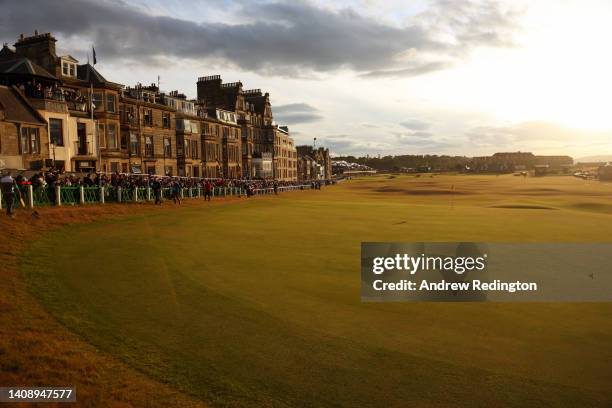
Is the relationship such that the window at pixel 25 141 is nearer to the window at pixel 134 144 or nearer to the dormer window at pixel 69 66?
the dormer window at pixel 69 66

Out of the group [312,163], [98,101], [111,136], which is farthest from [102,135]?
[312,163]

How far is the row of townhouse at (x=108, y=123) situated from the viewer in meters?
36.6

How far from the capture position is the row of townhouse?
120 feet

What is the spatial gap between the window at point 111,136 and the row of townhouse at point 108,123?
0.35 ft

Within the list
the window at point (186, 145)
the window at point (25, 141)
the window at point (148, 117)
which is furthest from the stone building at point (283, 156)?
the window at point (25, 141)

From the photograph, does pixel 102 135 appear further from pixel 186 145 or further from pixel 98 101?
pixel 186 145

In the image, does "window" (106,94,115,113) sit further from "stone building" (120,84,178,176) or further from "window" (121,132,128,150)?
"window" (121,132,128,150)

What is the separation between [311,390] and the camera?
808cm

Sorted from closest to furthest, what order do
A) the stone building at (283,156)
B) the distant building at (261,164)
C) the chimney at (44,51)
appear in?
the chimney at (44,51), the distant building at (261,164), the stone building at (283,156)

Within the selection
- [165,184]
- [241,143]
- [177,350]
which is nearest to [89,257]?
[177,350]

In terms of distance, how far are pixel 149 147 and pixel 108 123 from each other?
9.24 metres

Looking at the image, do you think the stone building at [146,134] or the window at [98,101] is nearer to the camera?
the window at [98,101]

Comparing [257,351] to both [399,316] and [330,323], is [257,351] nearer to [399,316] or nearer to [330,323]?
[330,323]

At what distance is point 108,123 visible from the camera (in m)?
49.1
